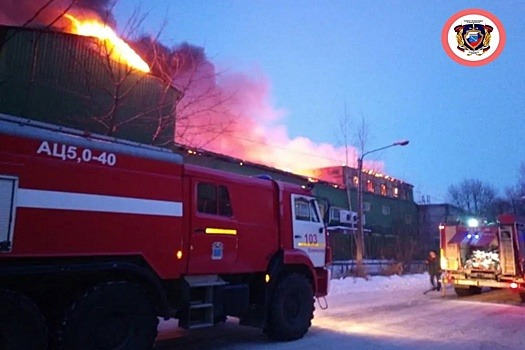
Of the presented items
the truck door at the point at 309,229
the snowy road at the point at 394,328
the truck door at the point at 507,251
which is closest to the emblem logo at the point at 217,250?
the snowy road at the point at 394,328

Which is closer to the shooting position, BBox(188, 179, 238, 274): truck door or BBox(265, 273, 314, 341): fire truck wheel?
BBox(188, 179, 238, 274): truck door

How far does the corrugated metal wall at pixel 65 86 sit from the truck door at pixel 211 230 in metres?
7.82

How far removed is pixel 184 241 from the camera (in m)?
6.41

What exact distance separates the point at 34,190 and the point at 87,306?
1.40 metres

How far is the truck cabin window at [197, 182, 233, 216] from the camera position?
684 centimetres

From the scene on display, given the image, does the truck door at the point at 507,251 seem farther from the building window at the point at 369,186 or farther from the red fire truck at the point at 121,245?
the building window at the point at 369,186

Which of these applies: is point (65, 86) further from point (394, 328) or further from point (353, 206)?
point (353, 206)

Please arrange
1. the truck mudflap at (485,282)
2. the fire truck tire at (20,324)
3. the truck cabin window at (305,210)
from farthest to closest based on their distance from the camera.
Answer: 1. the truck mudflap at (485,282)
2. the truck cabin window at (305,210)
3. the fire truck tire at (20,324)

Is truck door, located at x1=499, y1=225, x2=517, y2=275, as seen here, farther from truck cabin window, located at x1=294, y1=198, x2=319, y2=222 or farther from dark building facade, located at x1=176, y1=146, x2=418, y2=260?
truck cabin window, located at x1=294, y1=198, x2=319, y2=222

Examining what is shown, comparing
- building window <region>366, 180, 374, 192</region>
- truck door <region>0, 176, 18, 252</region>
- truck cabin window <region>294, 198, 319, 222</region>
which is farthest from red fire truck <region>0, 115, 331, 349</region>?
building window <region>366, 180, 374, 192</region>

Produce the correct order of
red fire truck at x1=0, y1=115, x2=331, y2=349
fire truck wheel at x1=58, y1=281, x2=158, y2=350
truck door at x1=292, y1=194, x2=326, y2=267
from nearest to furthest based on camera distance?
red fire truck at x1=0, y1=115, x2=331, y2=349 → fire truck wheel at x1=58, y1=281, x2=158, y2=350 → truck door at x1=292, y1=194, x2=326, y2=267

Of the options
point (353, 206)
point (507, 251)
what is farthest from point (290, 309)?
point (353, 206)

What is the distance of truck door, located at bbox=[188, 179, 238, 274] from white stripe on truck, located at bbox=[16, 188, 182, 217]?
42cm

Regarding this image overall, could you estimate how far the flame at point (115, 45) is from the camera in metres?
12.0
